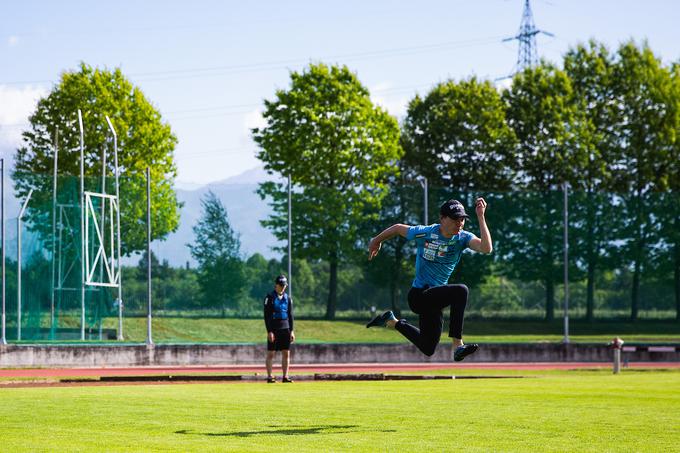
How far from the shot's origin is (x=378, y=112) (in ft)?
197

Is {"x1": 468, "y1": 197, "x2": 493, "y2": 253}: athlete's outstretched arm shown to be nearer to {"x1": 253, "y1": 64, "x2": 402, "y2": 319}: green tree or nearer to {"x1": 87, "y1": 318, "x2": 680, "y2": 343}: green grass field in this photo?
{"x1": 87, "y1": 318, "x2": 680, "y2": 343}: green grass field

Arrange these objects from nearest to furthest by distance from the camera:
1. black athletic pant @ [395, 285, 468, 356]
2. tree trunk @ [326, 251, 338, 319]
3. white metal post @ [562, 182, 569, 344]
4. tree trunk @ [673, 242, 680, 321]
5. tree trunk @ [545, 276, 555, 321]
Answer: black athletic pant @ [395, 285, 468, 356] < tree trunk @ [326, 251, 338, 319] < white metal post @ [562, 182, 569, 344] < tree trunk @ [545, 276, 555, 321] < tree trunk @ [673, 242, 680, 321]

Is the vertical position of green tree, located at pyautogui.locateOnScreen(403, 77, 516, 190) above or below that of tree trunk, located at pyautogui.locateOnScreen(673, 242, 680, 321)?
above

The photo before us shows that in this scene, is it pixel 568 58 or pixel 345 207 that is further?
pixel 568 58

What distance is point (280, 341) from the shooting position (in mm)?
22562

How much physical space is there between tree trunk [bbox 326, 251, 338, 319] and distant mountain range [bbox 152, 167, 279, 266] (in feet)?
8.36

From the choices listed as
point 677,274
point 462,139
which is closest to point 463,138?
point 462,139

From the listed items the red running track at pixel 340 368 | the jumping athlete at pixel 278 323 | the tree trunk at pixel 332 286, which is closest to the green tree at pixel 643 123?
the red running track at pixel 340 368

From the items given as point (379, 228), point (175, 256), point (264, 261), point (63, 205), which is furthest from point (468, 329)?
point (63, 205)

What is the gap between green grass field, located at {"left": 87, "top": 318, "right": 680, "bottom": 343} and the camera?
33.0 meters

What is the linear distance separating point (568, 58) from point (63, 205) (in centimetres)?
3967

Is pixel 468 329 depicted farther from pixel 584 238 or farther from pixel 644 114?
pixel 644 114

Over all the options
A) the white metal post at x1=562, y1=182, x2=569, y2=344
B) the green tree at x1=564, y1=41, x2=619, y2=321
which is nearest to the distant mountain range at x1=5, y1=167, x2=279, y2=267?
the white metal post at x1=562, y1=182, x2=569, y2=344

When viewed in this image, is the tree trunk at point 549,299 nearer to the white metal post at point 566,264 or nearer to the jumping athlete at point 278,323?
the white metal post at point 566,264
